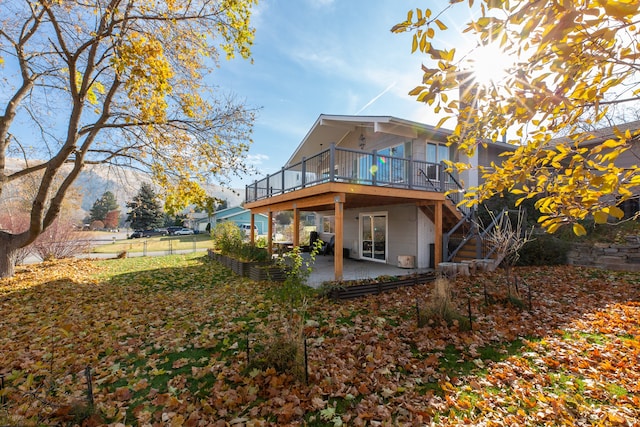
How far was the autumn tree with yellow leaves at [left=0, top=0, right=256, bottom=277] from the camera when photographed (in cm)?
670

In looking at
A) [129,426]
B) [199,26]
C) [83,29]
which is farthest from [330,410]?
[83,29]

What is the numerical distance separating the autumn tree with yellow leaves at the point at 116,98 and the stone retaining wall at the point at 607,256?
39.9ft

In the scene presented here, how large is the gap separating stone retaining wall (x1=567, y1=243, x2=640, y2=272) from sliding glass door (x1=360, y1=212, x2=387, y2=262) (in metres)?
6.71

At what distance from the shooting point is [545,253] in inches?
404

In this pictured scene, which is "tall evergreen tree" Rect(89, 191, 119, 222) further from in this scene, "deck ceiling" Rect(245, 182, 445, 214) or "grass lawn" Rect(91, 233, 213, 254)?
"deck ceiling" Rect(245, 182, 445, 214)

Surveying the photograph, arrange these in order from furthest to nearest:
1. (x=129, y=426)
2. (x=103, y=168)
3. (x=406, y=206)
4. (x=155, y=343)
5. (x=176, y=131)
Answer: (x=406, y=206) < (x=103, y=168) < (x=176, y=131) < (x=155, y=343) < (x=129, y=426)

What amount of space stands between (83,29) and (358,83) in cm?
749

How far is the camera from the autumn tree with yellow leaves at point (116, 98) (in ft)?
22.0

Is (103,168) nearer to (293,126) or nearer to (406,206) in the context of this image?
(406,206)

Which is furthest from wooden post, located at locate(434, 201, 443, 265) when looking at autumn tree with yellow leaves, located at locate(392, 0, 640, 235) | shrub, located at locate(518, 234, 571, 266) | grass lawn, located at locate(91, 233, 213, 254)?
grass lawn, located at locate(91, 233, 213, 254)

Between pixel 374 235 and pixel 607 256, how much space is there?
26.2ft

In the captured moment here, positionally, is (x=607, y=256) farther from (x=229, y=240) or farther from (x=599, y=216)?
(x=229, y=240)

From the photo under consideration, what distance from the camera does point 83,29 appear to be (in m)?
7.24

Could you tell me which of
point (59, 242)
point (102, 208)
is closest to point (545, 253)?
point (59, 242)
